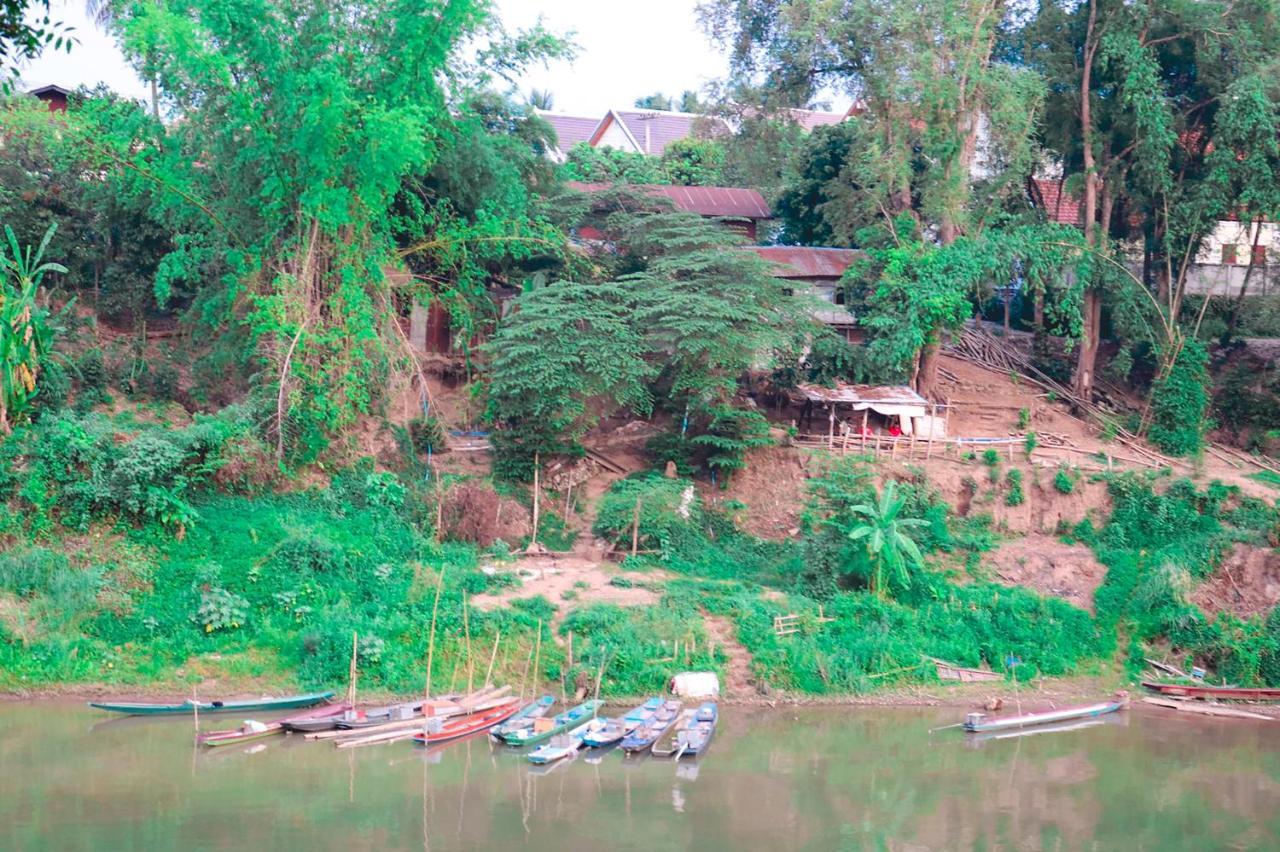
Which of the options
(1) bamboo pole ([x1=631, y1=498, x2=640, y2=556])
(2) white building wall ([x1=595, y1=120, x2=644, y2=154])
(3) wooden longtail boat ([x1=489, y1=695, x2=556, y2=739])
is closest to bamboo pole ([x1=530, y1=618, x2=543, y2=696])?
(3) wooden longtail boat ([x1=489, y1=695, x2=556, y2=739])

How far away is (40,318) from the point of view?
22.0 metres

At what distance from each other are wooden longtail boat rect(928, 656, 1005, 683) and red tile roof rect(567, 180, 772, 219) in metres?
13.4

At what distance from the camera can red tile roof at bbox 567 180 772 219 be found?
30.5 meters


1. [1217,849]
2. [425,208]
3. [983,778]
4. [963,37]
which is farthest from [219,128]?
[1217,849]

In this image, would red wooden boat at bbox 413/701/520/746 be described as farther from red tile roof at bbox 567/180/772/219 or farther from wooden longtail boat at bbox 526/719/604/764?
red tile roof at bbox 567/180/772/219

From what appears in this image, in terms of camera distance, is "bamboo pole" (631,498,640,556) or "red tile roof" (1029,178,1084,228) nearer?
"bamboo pole" (631,498,640,556)

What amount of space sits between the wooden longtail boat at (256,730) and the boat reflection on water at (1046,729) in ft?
29.7

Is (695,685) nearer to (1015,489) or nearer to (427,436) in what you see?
(427,436)

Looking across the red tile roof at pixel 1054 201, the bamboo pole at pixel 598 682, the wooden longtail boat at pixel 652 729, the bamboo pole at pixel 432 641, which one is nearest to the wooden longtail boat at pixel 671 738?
the wooden longtail boat at pixel 652 729

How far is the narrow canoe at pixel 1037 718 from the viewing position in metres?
18.5

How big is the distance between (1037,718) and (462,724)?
8458mm

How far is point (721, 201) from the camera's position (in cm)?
3122

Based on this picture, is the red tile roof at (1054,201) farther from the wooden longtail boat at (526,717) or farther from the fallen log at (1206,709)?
the wooden longtail boat at (526,717)

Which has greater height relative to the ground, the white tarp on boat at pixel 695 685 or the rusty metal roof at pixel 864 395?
the rusty metal roof at pixel 864 395
